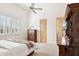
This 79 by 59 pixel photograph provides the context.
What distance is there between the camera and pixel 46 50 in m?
2.24

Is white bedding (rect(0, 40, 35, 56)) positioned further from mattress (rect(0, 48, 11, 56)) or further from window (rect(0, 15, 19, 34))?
window (rect(0, 15, 19, 34))

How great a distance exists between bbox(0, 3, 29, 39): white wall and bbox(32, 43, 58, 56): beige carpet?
1.11 feet

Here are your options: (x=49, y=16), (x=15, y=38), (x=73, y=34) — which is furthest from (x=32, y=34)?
(x=73, y=34)

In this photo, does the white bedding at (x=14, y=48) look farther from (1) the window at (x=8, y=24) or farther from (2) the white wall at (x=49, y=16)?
(2) the white wall at (x=49, y=16)

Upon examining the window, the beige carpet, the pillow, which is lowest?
the beige carpet

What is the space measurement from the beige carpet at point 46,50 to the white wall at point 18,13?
0.34 metres

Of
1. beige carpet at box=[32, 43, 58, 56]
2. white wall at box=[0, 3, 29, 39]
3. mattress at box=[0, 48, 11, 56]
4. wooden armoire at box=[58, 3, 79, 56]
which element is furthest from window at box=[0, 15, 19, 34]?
wooden armoire at box=[58, 3, 79, 56]

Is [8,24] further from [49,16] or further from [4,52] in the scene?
[49,16]

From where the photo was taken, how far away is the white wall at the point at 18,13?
2.08m

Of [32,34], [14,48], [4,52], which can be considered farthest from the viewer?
[32,34]

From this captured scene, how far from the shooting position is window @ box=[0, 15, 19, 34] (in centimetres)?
211

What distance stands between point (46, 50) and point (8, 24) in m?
0.77

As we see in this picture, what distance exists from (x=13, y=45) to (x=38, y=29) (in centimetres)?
49

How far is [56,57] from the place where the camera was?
2.07m
